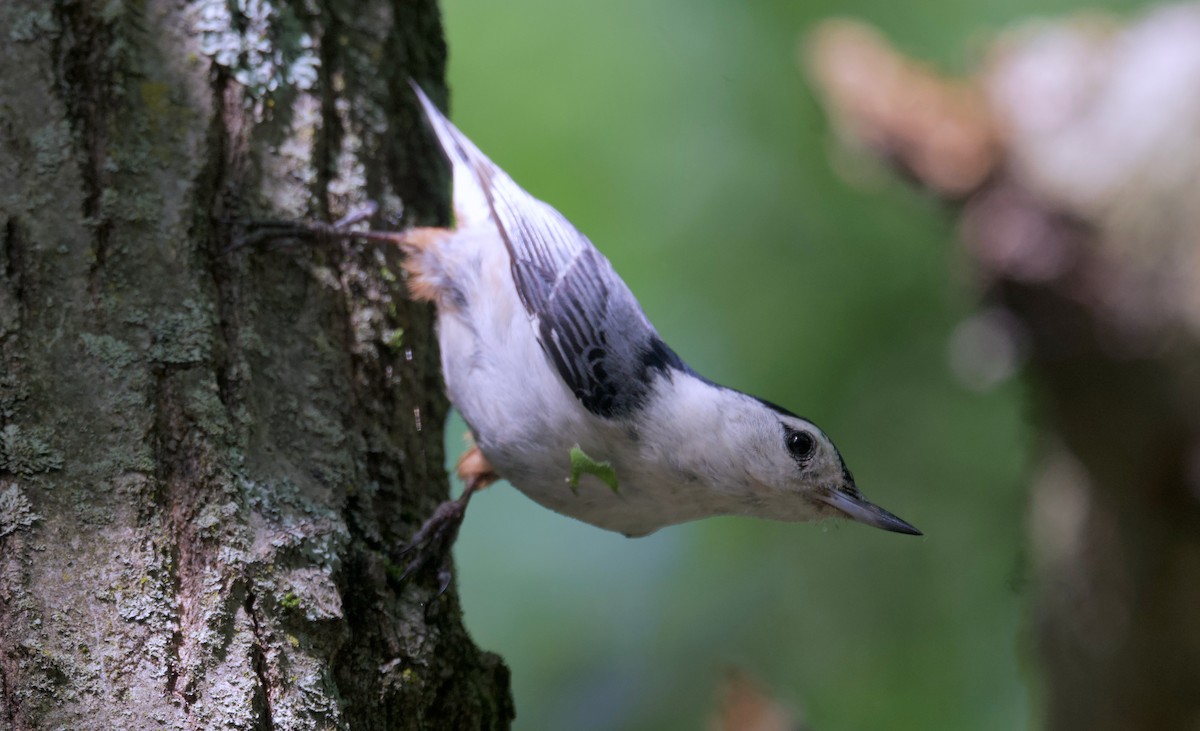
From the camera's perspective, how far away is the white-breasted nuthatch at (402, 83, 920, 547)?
223cm

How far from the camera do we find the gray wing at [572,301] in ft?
7.51

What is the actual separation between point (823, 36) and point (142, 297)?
11.4ft

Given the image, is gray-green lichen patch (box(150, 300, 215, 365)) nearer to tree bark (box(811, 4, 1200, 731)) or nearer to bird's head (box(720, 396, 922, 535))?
bird's head (box(720, 396, 922, 535))

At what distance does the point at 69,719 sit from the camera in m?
1.40

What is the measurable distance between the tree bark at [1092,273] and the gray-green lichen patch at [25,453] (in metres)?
3.52

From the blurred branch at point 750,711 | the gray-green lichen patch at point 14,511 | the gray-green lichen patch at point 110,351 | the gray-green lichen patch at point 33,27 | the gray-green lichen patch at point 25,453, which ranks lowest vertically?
the blurred branch at point 750,711

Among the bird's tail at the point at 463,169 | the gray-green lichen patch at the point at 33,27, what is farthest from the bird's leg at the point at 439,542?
the gray-green lichen patch at the point at 33,27

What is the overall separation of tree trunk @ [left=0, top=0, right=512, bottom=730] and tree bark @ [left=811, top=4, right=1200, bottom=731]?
284cm

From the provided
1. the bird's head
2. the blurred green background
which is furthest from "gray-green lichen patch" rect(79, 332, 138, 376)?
the blurred green background

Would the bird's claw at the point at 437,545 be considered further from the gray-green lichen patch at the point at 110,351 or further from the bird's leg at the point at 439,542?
the gray-green lichen patch at the point at 110,351

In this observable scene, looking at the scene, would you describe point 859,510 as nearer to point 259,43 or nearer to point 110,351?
point 110,351

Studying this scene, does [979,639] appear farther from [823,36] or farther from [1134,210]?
[823,36]

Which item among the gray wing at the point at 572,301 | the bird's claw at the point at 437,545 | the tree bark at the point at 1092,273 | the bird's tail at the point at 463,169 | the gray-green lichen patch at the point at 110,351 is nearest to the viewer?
the gray-green lichen patch at the point at 110,351

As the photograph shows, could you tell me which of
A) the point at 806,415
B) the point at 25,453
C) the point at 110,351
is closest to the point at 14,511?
the point at 25,453
